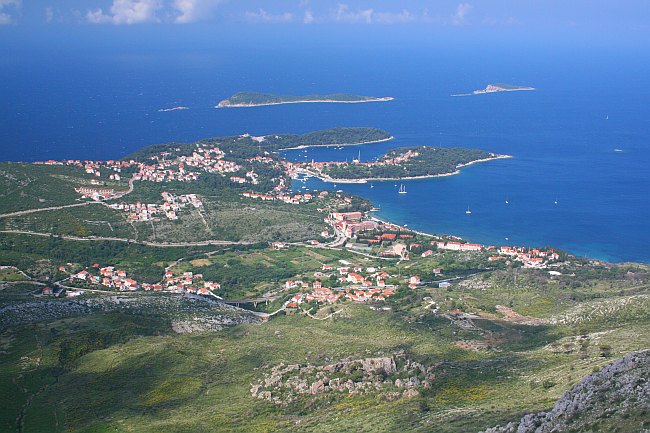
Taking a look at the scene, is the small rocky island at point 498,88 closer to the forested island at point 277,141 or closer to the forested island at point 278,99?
the forested island at point 278,99

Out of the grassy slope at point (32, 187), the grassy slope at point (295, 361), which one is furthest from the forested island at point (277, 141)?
the grassy slope at point (295, 361)

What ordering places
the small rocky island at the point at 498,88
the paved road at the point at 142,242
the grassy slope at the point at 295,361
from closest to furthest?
the grassy slope at the point at 295,361, the paved road at the point at 142,242, the small rocky island at the point at 498,88

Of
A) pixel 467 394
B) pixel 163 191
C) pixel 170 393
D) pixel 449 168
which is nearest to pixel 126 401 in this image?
pixel 170 393

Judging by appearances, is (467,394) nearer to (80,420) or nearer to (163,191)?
(80,420)

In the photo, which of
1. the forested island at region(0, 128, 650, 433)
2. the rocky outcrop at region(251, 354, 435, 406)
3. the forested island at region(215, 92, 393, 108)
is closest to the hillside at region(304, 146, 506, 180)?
the forested island at region(0, 128, 650, 433)

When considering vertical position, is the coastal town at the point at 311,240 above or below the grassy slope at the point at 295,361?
below

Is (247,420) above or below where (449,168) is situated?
above

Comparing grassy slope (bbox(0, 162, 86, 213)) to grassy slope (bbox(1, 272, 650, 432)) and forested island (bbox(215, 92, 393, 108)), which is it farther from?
forested island (bbox(215, 92, 393, 108))
